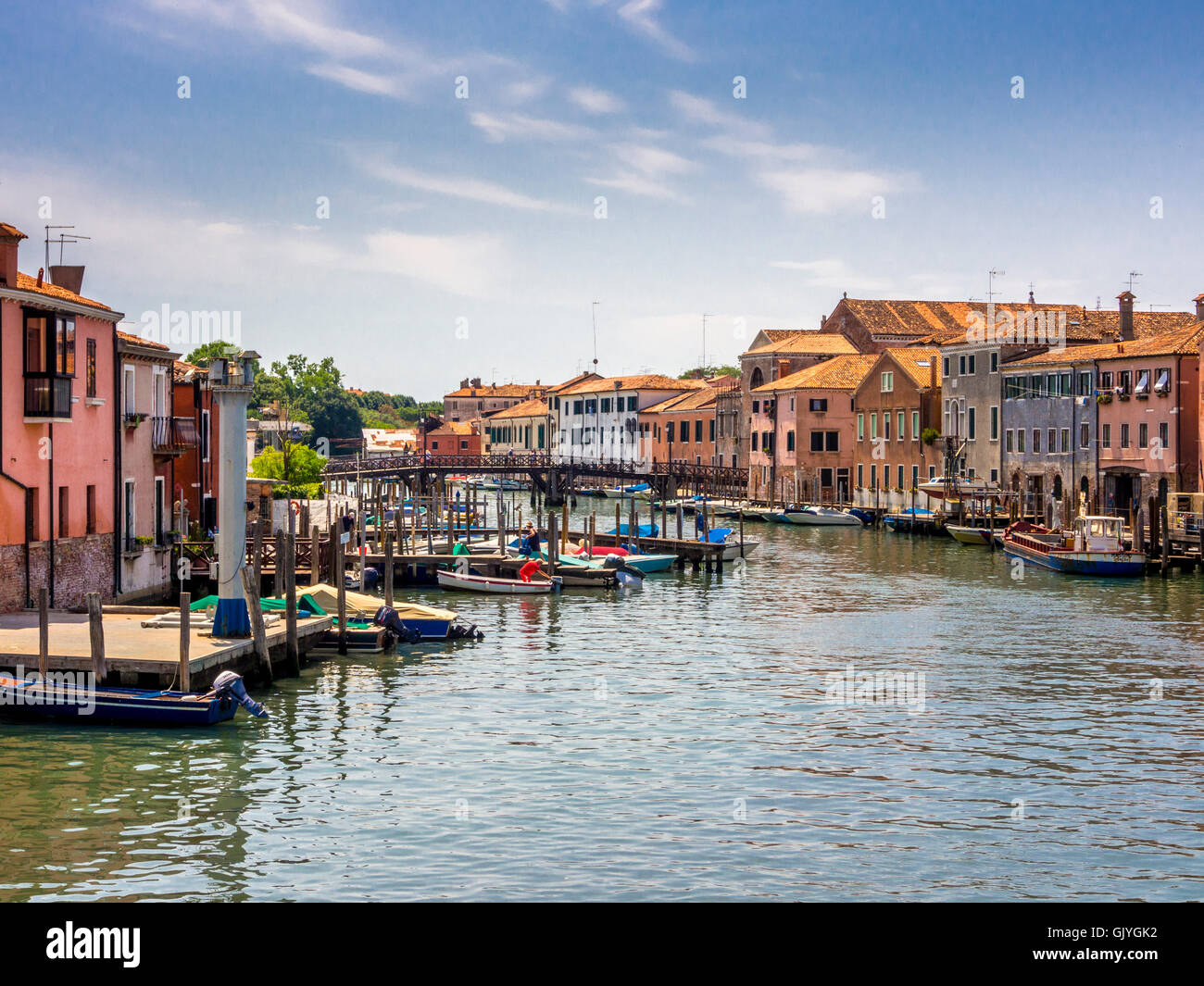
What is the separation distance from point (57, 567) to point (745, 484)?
6873cm

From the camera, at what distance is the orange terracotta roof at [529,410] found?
417ft

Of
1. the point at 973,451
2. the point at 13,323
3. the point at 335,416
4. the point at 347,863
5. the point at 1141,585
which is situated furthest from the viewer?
the point at 335,416

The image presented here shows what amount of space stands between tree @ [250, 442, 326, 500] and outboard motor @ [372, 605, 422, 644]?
35824 mm

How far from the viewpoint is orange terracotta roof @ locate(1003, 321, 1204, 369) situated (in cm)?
5053

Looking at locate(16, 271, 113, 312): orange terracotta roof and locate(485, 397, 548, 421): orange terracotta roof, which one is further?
locate(485, 397, 548, 421): orange terracotta roof

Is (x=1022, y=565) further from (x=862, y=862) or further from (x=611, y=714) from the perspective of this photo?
(x=862, y=862)

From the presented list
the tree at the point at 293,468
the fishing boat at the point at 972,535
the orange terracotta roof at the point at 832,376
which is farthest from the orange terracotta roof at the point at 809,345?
the tree at the point at 293,468

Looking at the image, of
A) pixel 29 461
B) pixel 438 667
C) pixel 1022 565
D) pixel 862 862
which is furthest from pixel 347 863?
pixel 1022 565

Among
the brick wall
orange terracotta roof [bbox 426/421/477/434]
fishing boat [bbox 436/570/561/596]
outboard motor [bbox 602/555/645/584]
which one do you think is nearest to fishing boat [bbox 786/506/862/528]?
outboard motor [bbox 602/555/645/584]

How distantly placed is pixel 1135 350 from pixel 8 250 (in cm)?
4335

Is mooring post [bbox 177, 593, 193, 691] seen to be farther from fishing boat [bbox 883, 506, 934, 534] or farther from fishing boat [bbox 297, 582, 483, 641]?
fishing boat [bbox 883, 506, 934, 534]

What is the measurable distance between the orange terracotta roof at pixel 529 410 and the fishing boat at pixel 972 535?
7003 cm

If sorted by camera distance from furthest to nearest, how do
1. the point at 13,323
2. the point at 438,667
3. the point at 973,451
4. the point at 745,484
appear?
the point at 745,484 → the point at 973,451 → the point at 438,667 → the point at 13,323
